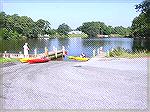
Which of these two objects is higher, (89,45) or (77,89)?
(77,89)

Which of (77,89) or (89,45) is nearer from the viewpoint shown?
(77,89)

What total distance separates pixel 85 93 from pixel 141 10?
26.4 meters

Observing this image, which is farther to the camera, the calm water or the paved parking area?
the calm water

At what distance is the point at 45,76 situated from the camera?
14.3 meters

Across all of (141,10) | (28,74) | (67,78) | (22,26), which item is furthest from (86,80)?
(22,26)

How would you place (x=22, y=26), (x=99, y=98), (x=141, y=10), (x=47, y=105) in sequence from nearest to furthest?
1. (x=47, y=105)
2. (x=99, y=98)
3. (x=141, y=10)
4. (x=22, y=26)

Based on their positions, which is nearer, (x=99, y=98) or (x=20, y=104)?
(x=20, y=104)

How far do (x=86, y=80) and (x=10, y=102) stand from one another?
13.9 ft

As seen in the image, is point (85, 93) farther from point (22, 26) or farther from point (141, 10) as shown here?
point (22, 26)

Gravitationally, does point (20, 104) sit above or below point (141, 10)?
below

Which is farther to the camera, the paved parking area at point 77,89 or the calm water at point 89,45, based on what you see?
the calm water at point 89,45

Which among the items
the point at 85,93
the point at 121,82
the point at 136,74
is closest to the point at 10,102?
the point at 85,93

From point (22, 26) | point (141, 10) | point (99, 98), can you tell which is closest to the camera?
point (99, 98)

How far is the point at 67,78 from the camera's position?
1362 cm
